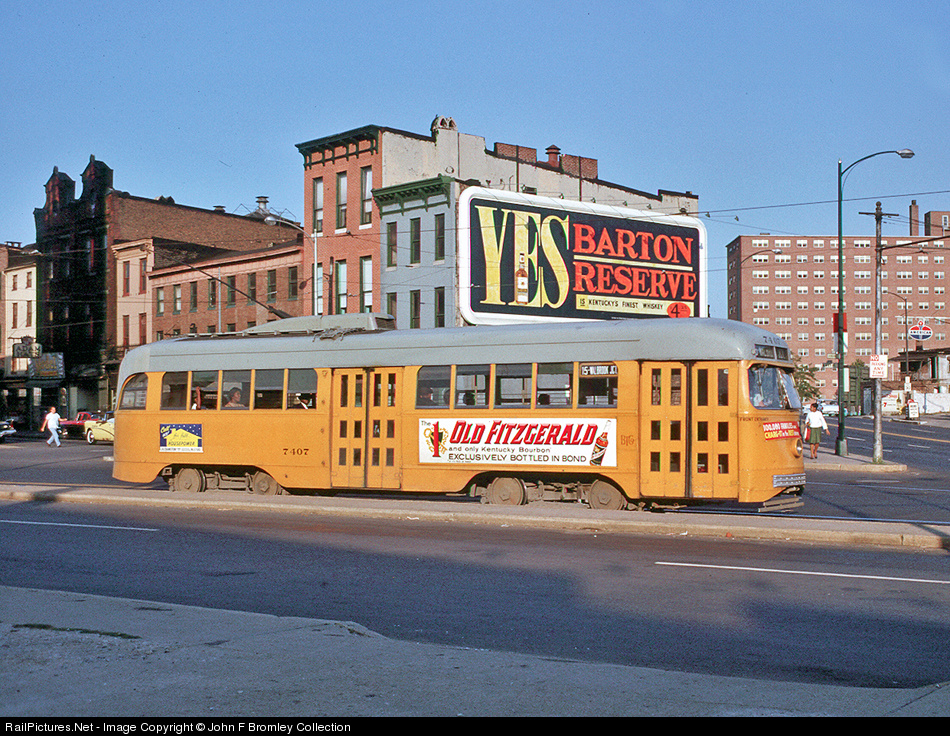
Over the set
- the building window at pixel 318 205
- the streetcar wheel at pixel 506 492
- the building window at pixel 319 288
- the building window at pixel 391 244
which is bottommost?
the streetcar wheel at pixel 506 492

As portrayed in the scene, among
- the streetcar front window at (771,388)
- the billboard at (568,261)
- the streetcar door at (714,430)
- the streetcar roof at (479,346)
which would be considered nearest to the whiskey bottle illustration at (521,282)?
the billboard at (568,261)

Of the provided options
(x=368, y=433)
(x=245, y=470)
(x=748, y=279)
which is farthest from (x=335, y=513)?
(x=748, y=279)

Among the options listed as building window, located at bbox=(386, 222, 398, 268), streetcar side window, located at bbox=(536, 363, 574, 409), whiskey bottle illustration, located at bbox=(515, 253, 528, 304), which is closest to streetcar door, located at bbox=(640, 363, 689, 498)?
streetcar side window, located at bbox=(536, 363, 574, 409)

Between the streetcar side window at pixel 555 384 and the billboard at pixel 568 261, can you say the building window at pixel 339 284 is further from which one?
the streetcar side window at pixel 555 384

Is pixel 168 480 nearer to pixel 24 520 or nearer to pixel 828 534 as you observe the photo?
pixel 24 520

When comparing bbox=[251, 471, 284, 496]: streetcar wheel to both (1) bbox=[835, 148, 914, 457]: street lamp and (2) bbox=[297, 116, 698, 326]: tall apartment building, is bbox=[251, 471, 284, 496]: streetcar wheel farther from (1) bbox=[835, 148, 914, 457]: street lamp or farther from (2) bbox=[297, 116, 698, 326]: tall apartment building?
(2) bbox=[297, 116, 698, 326]: tall apartment building

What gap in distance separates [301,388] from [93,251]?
5579 centimetres

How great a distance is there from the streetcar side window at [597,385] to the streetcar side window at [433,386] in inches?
100

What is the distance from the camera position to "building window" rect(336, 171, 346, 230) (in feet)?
164

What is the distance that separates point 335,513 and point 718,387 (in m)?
6.76

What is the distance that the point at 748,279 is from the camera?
166125 millimetres

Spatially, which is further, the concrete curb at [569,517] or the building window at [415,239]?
the building window at [415,239]

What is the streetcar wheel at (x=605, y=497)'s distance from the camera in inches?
661

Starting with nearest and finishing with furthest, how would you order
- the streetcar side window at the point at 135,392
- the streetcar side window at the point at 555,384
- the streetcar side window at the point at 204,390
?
the streetcar side window at the point at 555,384 → the streetcar side window at the point at 204,390 → the streetcar side window at the point at 135,392
